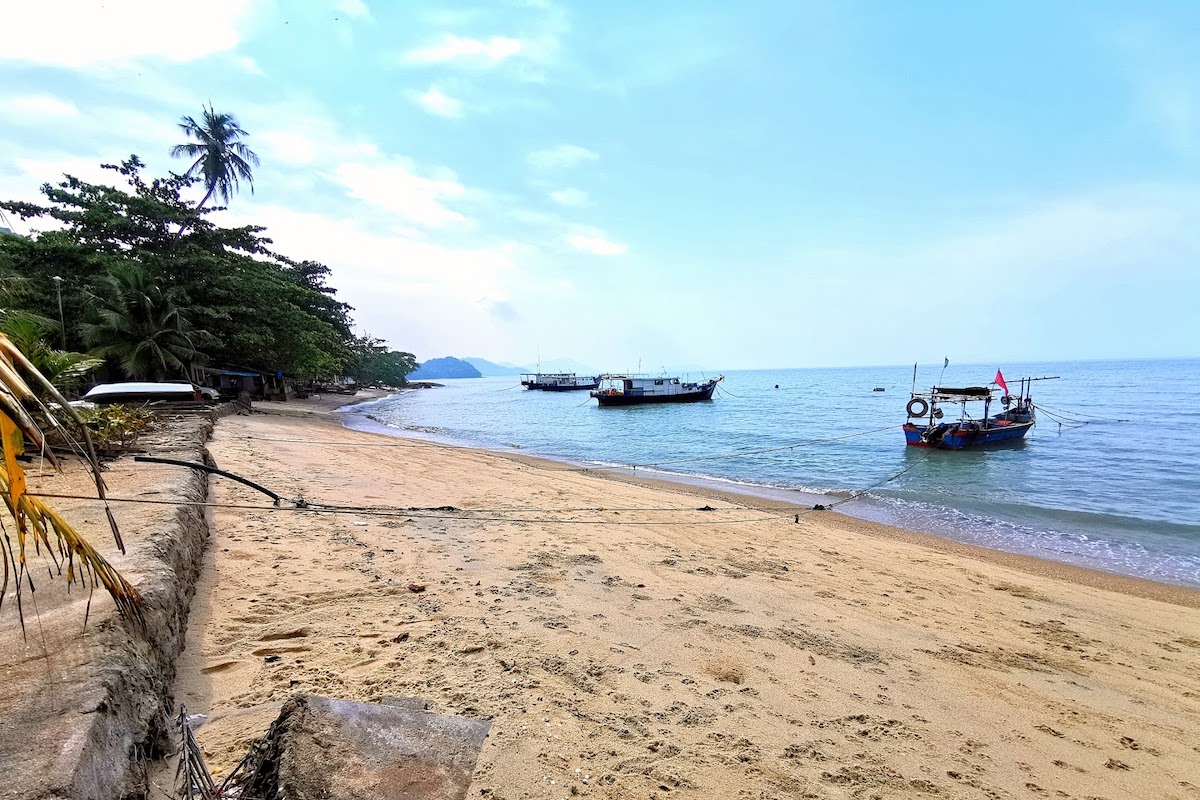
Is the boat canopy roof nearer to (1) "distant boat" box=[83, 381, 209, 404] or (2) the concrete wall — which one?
(2) the concrete wall

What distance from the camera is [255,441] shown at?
1368 centimetres

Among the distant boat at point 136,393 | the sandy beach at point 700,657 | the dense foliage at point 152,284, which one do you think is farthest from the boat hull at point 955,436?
the dense foliage at point 152,284

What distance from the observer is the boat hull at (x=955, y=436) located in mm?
20109

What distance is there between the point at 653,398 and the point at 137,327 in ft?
110

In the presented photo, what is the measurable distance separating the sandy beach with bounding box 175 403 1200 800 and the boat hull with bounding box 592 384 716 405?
1421 inches

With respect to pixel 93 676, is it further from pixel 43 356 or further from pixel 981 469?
pixel 981 469

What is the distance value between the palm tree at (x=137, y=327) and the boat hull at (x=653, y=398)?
27.7m

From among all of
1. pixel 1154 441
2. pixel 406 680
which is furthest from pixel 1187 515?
pixel 406 680

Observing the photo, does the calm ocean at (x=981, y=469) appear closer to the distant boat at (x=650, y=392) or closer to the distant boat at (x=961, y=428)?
the distant boat at (x=961, y=428)

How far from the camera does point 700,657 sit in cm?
396

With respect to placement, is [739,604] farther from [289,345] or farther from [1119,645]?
[289,345]

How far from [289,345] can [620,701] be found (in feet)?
98.4

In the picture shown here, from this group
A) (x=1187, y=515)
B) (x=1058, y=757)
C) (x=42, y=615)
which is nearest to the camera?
(x=42, y=615)

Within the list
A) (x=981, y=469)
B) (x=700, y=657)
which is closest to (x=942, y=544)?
(x=700, y=657)
